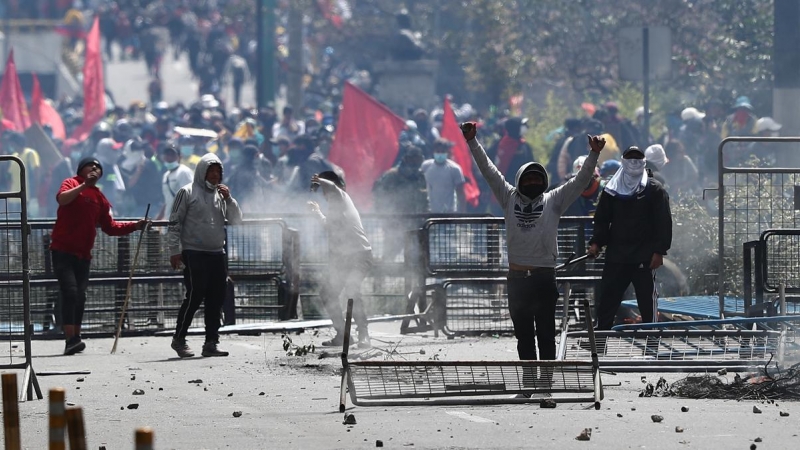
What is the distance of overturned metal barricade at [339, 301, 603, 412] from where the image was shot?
9.66 metres

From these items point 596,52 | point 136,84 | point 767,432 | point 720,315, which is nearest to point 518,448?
point 767,432

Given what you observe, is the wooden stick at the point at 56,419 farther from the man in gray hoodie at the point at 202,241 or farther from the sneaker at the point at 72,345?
the sneaker at the point at 72,345

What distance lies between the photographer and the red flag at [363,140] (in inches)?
954

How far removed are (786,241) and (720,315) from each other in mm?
755

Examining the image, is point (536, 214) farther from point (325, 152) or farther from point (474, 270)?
point (325, 152)

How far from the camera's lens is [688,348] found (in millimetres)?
11680

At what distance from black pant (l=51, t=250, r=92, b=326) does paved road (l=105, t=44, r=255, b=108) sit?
33.9 meters

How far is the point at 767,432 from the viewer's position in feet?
28.7

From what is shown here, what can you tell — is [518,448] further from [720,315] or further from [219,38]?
[219,38]

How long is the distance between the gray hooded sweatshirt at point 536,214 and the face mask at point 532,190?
0.02 m

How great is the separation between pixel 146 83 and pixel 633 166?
141 feet

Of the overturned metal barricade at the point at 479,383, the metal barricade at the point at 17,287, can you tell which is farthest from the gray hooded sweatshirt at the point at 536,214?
the metal barricade at the point at 17,287

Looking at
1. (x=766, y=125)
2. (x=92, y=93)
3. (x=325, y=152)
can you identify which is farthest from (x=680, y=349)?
(x=92, y=93)

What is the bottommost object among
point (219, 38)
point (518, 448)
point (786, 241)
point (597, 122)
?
point (518, 448)
